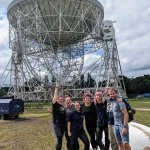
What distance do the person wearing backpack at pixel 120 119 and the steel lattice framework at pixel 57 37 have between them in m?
30.6

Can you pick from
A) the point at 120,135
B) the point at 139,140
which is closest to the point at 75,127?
the point at 120,135

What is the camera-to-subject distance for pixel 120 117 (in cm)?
654

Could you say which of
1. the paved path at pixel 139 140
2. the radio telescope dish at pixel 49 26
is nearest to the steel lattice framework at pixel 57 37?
the radio telescope dish at pixel 49 26

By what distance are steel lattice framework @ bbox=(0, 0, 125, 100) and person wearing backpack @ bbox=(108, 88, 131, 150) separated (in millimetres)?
30616

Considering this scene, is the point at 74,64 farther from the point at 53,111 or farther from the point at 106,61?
the point at 53,111

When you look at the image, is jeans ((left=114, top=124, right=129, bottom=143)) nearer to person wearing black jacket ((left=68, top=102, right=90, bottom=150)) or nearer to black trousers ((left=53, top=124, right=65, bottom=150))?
person wearing black jacket ((left=68, top=102, right=90, bottom=150))

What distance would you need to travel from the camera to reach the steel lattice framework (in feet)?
121

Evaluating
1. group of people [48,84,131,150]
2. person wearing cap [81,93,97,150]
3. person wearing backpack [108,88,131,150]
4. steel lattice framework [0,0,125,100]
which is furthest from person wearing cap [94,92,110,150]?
steel lattice framework [0,0,125,100]

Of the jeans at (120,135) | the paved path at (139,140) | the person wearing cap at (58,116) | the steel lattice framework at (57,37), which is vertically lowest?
the paved path at (139,140)

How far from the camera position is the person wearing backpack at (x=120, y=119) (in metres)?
6.31

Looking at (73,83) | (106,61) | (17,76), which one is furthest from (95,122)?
(17,76)

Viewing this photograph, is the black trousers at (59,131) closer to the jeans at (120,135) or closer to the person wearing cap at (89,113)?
the person wearing cap at (89,113)

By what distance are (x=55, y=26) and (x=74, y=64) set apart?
7934mm

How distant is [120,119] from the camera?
6.54m
